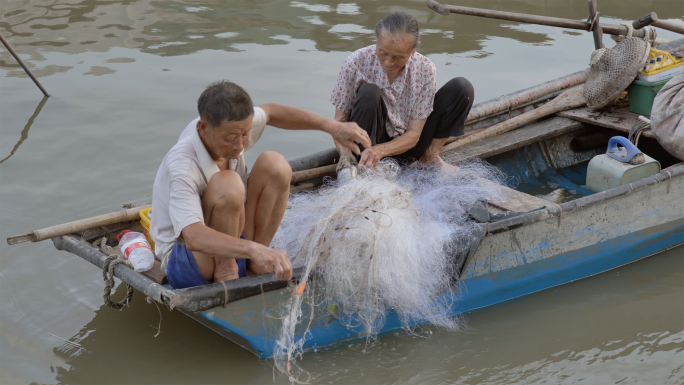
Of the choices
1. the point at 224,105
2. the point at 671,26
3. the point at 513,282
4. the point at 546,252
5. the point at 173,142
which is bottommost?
the point at 513,282

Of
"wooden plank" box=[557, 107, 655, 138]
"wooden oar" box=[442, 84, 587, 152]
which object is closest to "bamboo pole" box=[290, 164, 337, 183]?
"wooden oar" box=[442, 84, 587, 152]

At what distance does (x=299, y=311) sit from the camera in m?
3.23

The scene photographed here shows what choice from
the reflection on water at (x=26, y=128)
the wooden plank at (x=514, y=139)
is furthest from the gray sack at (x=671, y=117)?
the reflection on water at (x=26, y=128)

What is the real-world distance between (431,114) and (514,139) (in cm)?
85

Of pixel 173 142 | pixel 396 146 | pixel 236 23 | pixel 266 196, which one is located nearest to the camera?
pixel 266 196

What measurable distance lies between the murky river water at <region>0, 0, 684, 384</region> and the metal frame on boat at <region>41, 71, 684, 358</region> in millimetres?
127

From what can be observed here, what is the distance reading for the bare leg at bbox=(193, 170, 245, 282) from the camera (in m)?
2.87

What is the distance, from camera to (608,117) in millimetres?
5070

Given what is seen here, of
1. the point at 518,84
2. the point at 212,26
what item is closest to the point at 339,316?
the point at 518,84

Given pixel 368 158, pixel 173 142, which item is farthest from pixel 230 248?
pixel 173 142

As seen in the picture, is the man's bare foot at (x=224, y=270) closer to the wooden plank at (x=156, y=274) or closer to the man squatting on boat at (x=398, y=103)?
the wooden plank at (x=156, y=274)

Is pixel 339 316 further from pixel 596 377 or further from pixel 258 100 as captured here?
pixel 258 100

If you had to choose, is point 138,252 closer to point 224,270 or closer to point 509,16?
point 224,270

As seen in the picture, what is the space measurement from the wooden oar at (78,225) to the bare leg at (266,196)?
0.83 metres
